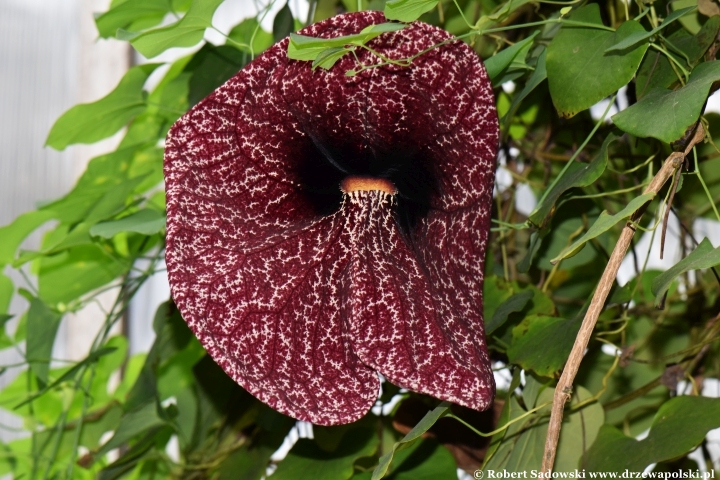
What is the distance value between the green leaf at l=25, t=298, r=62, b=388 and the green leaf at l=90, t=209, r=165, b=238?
155 millimetres

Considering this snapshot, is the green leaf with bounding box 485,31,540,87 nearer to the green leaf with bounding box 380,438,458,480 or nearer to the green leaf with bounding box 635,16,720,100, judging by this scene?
the green leaf with bounding box 635,16,720,100

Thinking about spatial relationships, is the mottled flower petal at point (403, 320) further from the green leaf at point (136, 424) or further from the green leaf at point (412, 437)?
the green leaf at point (136, 424)

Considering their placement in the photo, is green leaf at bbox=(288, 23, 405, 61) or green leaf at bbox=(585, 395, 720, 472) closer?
green leaf at bbox=(288, 23, 405, 61)

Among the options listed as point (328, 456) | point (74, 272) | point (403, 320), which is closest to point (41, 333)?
point (74, 272)

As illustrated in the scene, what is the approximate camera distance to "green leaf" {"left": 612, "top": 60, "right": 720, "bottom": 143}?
1.10 ft

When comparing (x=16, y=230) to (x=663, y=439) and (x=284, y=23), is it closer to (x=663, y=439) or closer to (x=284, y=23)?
(x=284, y=23)

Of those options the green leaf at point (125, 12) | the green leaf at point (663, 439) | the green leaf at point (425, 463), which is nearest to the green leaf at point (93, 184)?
the green leaf at point (125, 12)

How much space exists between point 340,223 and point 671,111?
0.61 feet

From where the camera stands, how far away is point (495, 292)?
0.52 m

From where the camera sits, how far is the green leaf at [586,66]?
1.32 feet

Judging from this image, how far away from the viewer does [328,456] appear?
1.71 feet

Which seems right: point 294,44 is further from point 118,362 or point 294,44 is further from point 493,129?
point 118,362

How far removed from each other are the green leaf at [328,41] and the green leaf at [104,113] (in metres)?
0.33

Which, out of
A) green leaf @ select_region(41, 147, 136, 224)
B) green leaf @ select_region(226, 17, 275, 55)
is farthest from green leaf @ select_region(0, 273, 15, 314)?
green leaf @ select_region(226, 17, 275, 55)
